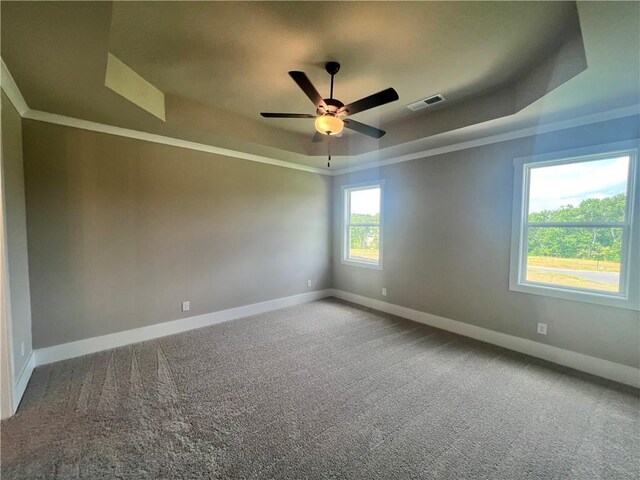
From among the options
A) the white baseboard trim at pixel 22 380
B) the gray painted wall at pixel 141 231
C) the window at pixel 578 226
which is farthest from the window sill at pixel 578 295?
the white baseboard trim at pixel 22 380

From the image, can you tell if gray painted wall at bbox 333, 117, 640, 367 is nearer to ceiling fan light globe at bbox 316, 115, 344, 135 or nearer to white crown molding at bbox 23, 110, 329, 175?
white crown molding at bbox 23, 110, 329, 175

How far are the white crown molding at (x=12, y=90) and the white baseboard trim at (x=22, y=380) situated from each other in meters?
2.37

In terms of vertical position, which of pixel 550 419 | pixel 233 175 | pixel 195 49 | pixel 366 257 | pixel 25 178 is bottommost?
pixel 550 419

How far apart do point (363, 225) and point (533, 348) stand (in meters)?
3.05

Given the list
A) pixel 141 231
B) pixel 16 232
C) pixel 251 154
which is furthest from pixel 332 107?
pixel 16 232

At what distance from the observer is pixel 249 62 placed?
2.36 m

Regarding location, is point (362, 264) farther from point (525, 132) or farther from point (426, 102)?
point (525, 132)

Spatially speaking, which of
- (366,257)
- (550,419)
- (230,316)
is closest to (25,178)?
(230,316)

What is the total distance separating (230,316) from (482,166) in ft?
13.8

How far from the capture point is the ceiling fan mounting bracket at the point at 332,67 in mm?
2367

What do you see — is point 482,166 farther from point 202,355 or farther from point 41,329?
point 41,329

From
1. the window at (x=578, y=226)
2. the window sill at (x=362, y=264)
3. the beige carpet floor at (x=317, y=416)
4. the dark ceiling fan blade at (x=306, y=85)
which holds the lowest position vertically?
the beige carpet floor at (x=317, y=416)

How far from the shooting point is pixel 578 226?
284 cm

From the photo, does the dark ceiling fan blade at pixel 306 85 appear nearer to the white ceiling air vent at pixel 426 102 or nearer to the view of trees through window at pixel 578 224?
the white ceiling air vent at pixel 426 102
